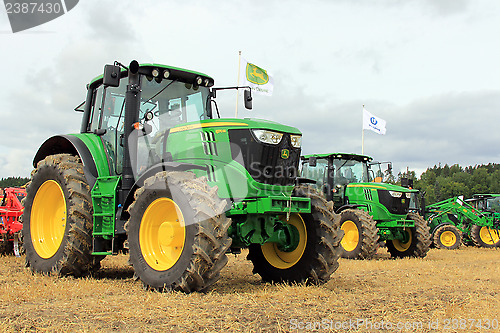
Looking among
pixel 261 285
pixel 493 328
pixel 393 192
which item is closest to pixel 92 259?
pixel 261 285

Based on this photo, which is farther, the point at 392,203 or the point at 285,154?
the point at 392,203

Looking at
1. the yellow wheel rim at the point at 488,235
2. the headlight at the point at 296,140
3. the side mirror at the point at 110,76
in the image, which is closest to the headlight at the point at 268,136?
the headlight at the point at 296,140

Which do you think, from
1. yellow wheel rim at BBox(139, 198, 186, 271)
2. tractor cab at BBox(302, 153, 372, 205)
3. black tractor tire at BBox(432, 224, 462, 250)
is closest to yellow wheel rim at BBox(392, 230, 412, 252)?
tractor cab at BBox(302, 153, 372, 205)

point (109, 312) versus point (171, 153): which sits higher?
point (171, 153)

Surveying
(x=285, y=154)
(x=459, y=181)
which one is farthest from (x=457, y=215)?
(x=459, y=181)

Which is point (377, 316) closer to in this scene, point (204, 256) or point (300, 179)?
point (204, 256)

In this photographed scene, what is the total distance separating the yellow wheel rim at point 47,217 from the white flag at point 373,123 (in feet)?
49.7

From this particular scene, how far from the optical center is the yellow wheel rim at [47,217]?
7531 mm

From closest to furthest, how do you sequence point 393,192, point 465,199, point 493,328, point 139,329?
point 139,329
point 493,328
point 393,192
point 465,199

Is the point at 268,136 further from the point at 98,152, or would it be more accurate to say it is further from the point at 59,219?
the point at 59,219

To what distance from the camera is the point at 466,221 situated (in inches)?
754

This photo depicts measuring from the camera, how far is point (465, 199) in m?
19.8

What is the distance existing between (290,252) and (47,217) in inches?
157

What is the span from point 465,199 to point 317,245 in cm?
1553
